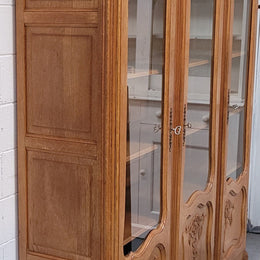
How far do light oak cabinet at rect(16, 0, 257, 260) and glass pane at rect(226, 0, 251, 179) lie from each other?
1.41 ft

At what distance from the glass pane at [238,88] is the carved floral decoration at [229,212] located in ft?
0.47

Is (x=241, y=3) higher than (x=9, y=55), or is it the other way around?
(x=241, y=3)

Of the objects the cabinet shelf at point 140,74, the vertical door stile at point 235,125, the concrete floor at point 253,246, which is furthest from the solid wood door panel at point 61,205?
the concrete floor at point 253,246

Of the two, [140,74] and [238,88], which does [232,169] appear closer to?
[238,88]

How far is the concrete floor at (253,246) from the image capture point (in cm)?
374

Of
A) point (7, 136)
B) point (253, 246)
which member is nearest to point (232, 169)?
point (253, 246)

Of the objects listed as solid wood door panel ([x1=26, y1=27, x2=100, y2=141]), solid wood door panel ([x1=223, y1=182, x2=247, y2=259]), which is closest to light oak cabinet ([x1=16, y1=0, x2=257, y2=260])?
solid wood door panel ([x1=26, y1=27, x2=100, y2=141])

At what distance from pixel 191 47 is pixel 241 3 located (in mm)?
726

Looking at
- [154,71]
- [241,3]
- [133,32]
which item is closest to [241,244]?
[241,3]

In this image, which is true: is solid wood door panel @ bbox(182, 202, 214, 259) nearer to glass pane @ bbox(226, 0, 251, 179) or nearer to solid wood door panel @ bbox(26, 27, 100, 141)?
glass pane @ bbox(226, 0, 251, 179)

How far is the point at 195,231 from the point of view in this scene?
2.66 metres

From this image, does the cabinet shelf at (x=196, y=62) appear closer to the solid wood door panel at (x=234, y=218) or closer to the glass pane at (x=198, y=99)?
the glass pane at (x=198, y=99)

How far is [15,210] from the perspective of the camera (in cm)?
210

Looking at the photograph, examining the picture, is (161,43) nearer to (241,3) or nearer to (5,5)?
(5,5)
